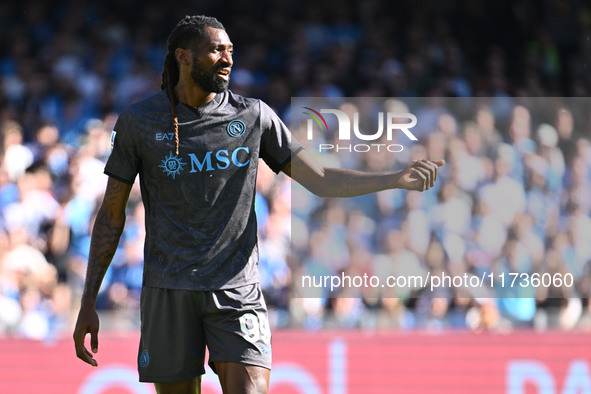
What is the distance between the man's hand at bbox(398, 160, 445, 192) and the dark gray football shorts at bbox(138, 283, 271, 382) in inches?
26.6

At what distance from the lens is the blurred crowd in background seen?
6.89 metres

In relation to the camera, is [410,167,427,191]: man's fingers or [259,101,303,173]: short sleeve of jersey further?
[259,101,303,173]: short sleeve of jersey

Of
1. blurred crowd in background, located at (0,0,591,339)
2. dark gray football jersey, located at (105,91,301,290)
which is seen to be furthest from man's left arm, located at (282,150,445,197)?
blurred crowd in background, located at (0,0,591,339)

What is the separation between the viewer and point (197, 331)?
3260mm

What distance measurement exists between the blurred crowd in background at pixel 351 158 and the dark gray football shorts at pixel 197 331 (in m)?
3.38

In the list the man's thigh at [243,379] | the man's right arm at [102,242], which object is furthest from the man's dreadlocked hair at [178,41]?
the man's thigh at [243,379]

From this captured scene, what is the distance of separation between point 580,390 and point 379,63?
13.9ft

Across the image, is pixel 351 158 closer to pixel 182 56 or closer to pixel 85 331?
pixel 182 56

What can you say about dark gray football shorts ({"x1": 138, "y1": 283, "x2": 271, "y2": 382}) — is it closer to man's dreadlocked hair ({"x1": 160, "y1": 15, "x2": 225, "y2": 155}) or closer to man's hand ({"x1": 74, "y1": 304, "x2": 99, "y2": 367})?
man's hand ({"x1": 74, "y1": 304, "x2": 99, "y2": 367})

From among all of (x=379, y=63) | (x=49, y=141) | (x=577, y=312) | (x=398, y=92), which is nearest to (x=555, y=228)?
(x=577, y=312)

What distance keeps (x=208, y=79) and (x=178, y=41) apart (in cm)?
22

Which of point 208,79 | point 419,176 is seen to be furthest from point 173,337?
point 419,176
